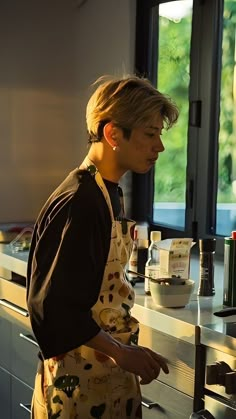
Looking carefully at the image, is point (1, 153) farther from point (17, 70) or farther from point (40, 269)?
point (40, 269)

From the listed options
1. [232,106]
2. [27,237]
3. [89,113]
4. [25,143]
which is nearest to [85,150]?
[25,143]

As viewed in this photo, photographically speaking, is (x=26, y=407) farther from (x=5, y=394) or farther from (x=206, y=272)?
(x=206, y=272)

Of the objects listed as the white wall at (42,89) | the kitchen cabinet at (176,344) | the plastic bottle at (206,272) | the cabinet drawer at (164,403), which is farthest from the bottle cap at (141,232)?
the white wall at (42,89)

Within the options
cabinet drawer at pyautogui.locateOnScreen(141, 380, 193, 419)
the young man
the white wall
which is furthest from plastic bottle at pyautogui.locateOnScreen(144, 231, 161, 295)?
the white wall

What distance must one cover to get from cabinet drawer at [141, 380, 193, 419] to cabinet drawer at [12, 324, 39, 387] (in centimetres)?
65

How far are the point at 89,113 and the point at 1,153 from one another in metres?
1.72

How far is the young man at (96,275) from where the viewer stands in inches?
55.5

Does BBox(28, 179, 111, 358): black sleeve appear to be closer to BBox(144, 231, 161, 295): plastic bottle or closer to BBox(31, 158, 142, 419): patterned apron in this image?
BBox(31, 158, 142, 419): patterned apron

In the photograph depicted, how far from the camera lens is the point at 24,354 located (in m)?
2.53

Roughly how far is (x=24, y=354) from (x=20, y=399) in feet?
0.61

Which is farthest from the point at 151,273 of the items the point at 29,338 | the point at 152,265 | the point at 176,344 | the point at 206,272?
the point at 29,338

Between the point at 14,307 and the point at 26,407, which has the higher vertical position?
the point at 14,307

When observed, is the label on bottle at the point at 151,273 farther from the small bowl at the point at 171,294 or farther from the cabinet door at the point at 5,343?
the cabinet door at the point at 5,343

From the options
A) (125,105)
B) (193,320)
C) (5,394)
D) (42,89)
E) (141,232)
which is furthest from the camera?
(42,89)
